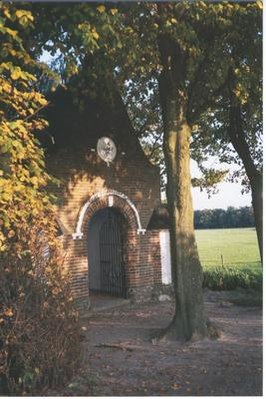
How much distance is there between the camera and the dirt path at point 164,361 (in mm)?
7223

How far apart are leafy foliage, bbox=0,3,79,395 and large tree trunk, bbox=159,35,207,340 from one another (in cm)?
385

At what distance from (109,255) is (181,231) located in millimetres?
6242

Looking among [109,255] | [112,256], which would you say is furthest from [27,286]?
[109,255]

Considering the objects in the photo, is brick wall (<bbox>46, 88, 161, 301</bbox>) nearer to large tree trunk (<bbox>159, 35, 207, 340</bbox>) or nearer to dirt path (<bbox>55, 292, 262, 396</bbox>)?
dirt path (<bbox>55, 292, 262, 396</bbox>)

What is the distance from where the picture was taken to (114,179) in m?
14.9

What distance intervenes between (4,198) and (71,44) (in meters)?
4.03

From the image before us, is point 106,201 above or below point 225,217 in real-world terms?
above

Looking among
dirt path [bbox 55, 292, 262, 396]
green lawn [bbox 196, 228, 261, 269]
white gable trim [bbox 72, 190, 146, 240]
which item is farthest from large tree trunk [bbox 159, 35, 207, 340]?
green lawn [bbox 196, 228, 261, 269]

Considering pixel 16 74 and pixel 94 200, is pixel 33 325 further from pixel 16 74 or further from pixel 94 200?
pixel 94 200

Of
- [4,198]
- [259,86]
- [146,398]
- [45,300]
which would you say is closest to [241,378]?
[146,398]

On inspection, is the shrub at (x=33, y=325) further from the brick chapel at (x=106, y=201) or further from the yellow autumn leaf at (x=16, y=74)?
the brick chapel at (x=106, y=201)

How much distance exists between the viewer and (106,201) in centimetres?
1466

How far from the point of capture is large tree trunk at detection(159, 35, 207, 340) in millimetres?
10414

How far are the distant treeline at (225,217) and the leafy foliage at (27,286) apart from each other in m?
32.5
